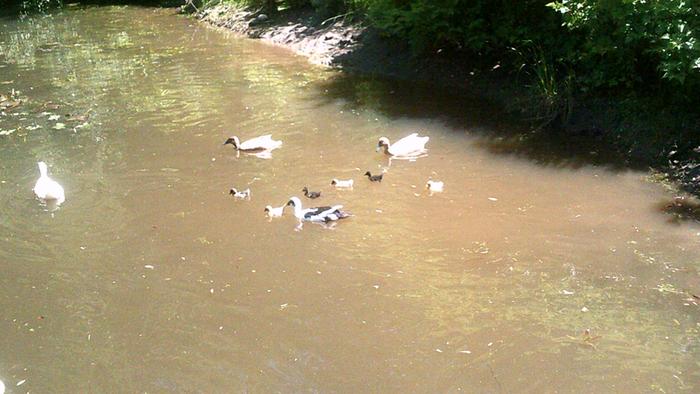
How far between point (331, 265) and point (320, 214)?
Answer: 101 centimetres

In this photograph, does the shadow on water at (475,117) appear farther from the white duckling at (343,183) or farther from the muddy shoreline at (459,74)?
the white duckling at (343,183)

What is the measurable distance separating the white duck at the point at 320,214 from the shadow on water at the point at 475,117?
10.0 ft

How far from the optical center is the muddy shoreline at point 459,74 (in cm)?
961

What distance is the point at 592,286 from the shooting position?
6.84 m

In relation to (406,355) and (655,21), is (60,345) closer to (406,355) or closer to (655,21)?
(406,355)

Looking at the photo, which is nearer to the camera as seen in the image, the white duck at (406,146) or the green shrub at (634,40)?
the green shrub at (634,40)

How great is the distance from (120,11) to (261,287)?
21213mm

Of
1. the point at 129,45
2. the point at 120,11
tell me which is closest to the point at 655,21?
the point at 129,45

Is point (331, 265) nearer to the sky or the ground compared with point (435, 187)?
nearer to the ground

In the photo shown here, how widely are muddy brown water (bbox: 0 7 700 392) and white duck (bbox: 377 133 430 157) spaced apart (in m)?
0.19

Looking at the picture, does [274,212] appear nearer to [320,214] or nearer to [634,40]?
[320,214]

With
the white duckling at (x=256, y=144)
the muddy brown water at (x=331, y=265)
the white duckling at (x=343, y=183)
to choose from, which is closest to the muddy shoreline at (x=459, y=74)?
the muddy brown water at (x=331, y=265)

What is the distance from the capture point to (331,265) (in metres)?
7.28

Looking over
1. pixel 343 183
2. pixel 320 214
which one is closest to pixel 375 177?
pixel 343 183
